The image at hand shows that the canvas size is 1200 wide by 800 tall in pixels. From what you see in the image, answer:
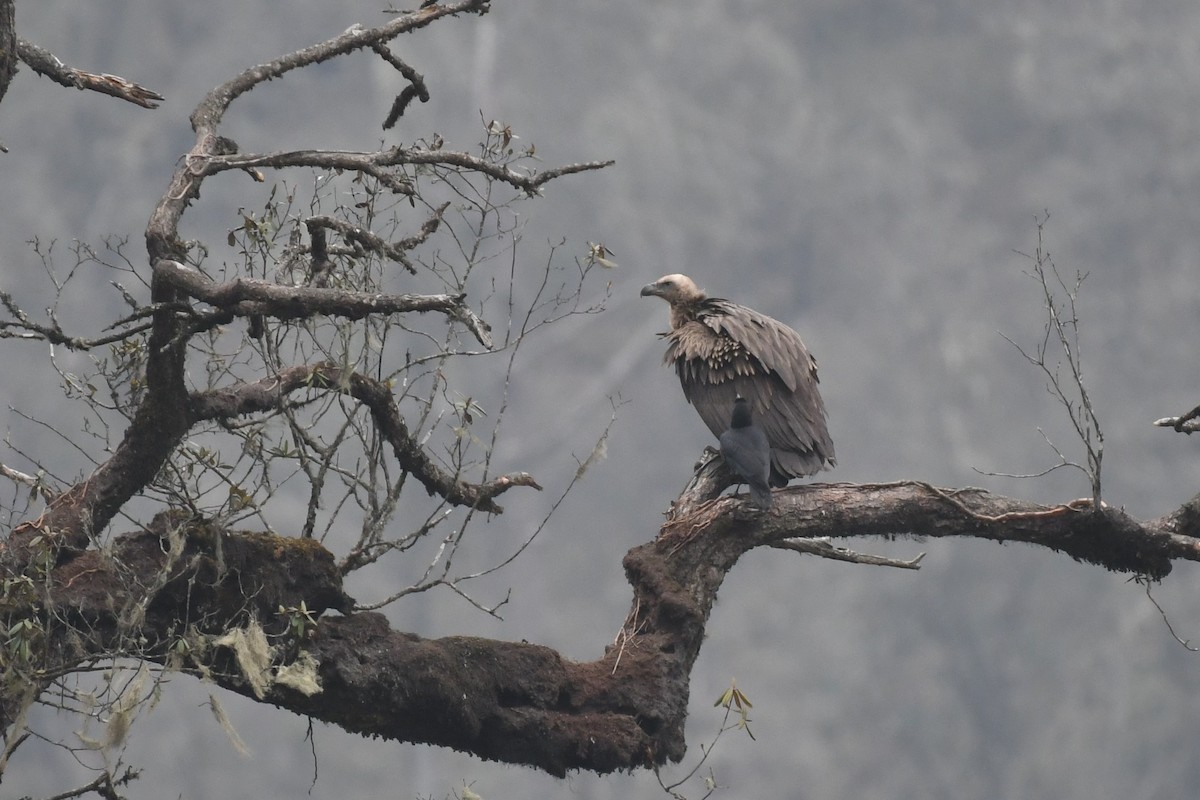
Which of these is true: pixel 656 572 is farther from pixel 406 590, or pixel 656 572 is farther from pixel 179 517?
pixel 179 517

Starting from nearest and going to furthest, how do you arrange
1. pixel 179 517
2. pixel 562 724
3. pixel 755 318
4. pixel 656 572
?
pixel 179 517
pixel 562 724
pixel 656 572
pixel 755 318

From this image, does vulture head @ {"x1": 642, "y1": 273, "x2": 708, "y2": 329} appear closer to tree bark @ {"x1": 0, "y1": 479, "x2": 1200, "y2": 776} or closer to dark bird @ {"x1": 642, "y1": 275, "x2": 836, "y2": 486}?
dark bird @ {"x1": 642, "y1": 275, "x2": 836, "y2": 486}

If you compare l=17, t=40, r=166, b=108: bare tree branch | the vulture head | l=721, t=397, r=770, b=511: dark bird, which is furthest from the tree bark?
the vulture head

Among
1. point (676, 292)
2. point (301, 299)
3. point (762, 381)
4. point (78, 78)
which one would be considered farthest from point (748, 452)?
point (78, 78)

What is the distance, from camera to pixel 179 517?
5.14 m

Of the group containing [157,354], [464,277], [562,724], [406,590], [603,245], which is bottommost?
[562,724]

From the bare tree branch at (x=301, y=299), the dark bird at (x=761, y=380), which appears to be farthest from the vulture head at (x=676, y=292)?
the bare tree branch at (x=301, y=299)

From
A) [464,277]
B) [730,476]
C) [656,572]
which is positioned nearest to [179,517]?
[464,277]

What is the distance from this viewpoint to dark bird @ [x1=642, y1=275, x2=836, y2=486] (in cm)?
711

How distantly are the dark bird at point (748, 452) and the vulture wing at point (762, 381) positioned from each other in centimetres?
19

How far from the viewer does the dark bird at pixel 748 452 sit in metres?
6.34

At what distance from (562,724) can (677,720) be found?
0.53 m

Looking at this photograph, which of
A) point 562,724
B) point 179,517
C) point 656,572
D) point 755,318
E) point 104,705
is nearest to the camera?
point 104,705

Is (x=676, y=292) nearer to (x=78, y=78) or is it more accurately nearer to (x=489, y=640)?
(x=489, y=640)
